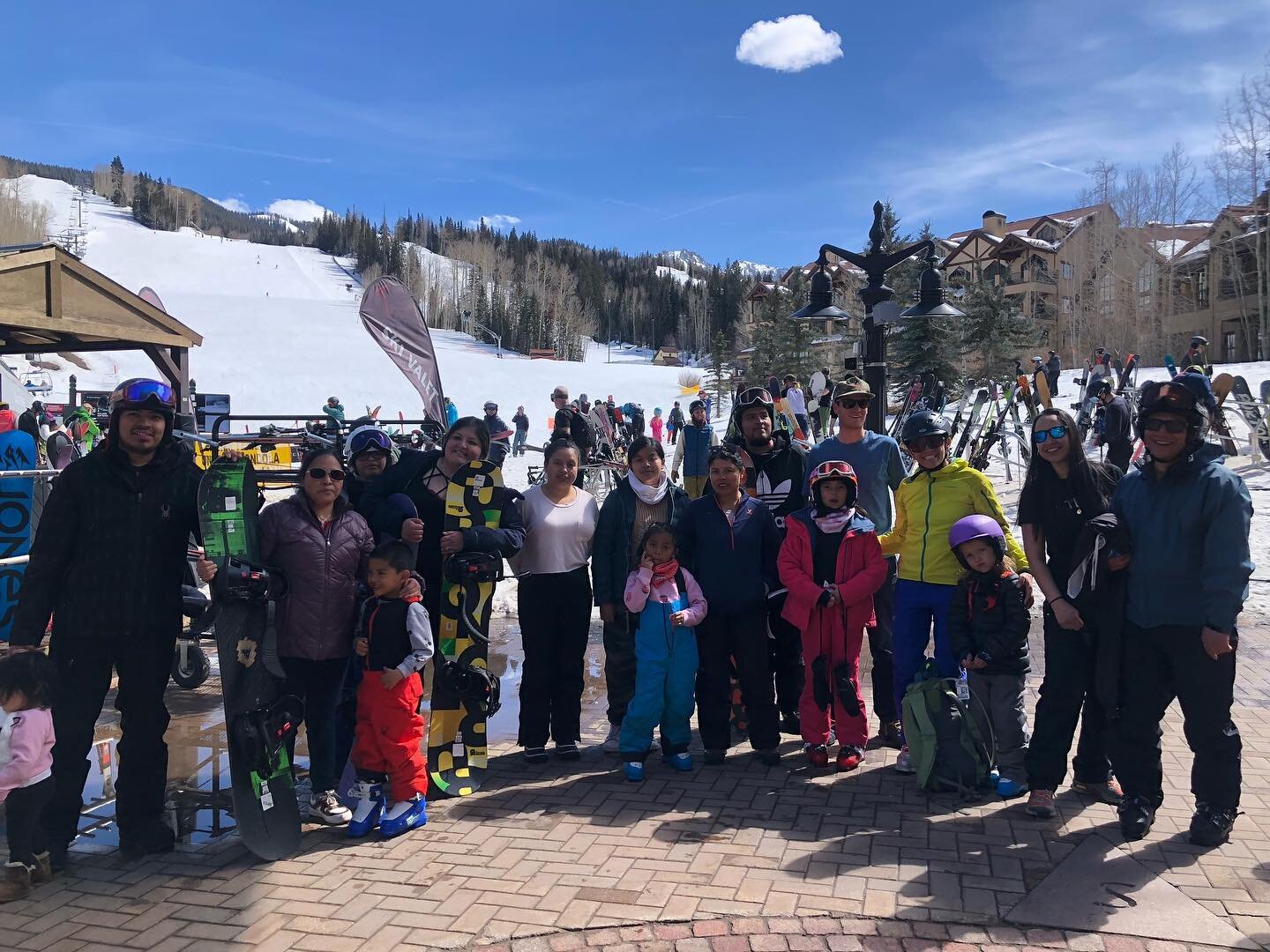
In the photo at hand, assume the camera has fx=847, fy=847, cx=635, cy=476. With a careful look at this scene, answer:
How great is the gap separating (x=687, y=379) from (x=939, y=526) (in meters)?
50.0

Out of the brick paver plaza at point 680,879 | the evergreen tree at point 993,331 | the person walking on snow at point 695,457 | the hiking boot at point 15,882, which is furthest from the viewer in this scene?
the evergreen tree at point 993,331

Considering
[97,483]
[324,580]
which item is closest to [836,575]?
[324,580]

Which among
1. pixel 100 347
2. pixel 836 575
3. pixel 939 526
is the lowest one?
pixel 836 575

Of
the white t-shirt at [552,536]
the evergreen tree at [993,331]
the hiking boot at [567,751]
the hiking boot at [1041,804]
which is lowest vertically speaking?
the hiking boot at [567,751]

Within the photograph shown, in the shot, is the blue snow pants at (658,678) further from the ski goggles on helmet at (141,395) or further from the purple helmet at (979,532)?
the ski goggles on helmet at (141,395)

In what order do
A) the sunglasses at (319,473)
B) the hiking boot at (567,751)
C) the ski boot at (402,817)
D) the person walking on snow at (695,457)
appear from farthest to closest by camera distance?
the person walking on snow at (695,457) < the hiking boot at (567,751) < the sunglasses at (319,473) < the ski boot at (402,817)

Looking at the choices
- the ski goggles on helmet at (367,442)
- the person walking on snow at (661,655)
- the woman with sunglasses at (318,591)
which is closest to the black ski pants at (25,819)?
the woman with sunglasses at (318,591)

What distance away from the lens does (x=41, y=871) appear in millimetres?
3367

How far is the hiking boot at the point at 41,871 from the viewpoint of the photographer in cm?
335

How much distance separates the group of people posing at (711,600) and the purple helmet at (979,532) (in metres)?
0.01

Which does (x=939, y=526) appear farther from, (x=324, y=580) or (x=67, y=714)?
(x=67, y=714)

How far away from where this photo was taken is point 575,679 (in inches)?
185

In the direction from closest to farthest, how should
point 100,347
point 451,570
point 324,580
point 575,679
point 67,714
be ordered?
point 67,714 < point 324,580 < point 451,570 < point 575,679 < point 100,347

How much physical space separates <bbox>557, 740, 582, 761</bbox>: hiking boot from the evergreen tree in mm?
27858
